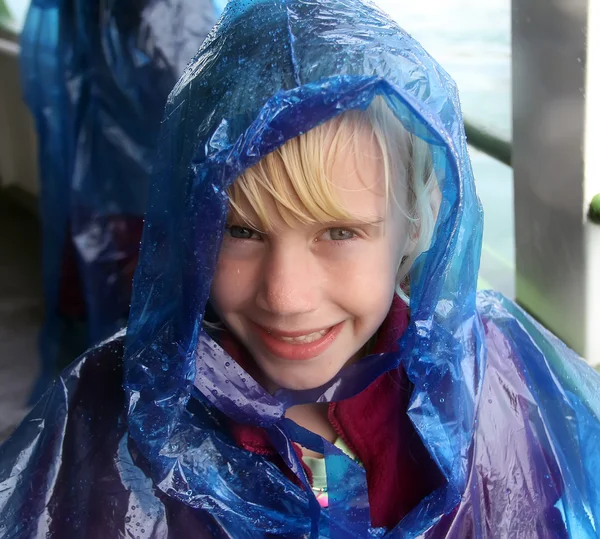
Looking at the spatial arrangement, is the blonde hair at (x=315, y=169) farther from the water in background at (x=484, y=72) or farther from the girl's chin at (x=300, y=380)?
the water in background at (x=484, y=72)

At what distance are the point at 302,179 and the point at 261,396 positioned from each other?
0.25m

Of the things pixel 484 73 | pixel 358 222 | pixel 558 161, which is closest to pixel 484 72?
Answer: pixel 484 73

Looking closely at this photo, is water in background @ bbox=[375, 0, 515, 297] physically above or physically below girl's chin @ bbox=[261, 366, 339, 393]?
above

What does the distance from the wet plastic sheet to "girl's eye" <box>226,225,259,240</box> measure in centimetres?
88

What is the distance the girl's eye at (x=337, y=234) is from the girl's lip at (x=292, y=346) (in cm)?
11

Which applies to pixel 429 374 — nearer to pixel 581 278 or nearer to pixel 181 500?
pixel 181 500

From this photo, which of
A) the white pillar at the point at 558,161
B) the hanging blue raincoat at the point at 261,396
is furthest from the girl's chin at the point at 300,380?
the white pillar at the point at 558,161

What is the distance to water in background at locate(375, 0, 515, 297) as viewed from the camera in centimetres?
159

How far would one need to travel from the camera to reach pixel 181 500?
822 millimetres

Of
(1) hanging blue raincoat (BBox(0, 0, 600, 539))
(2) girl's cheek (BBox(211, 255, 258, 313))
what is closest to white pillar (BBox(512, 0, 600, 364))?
(1) hanging blue raincoat (BBox(0, 0, 600, 539))

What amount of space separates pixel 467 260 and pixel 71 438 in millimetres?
498

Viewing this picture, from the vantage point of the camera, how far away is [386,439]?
0.89m

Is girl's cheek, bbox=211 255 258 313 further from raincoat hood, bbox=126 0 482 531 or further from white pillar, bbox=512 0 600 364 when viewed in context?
white pillar, bbox=512 0 600 364

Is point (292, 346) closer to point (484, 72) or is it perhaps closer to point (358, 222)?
point (358, 222)
